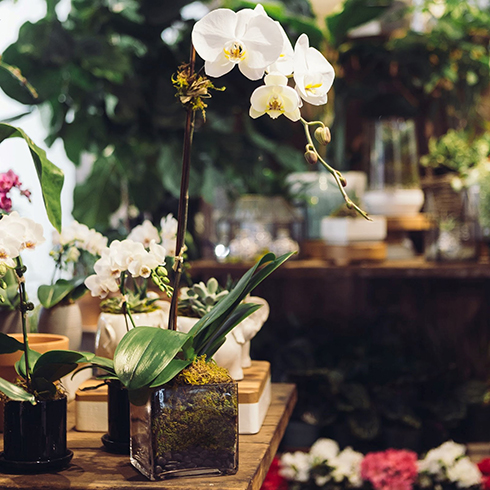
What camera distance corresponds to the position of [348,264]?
225 cm

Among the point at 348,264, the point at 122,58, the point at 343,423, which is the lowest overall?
the point at 343,423

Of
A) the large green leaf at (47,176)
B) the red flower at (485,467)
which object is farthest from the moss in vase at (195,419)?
the red flower at (485,467)

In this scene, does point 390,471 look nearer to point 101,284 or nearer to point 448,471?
point 448,471

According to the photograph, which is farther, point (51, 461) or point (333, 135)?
point (333, 135)

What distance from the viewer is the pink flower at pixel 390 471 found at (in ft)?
6.11

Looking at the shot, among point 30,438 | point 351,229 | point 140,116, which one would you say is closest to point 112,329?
point 30,438

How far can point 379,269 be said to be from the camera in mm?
2221

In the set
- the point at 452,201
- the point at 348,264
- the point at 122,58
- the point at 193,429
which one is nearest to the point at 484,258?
the point at 452,201

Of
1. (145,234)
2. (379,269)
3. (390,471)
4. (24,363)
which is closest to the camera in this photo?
(24,363)

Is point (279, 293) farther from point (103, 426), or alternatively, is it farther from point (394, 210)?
point (103, 426)

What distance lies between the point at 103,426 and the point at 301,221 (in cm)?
151

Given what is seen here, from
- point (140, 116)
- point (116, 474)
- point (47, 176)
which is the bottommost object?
point (116, 474)

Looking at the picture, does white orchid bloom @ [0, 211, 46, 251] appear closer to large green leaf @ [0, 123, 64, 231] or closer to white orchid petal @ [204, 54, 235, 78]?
large green leaf @ [0, 123, 64, 231]

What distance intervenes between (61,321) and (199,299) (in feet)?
0.93
